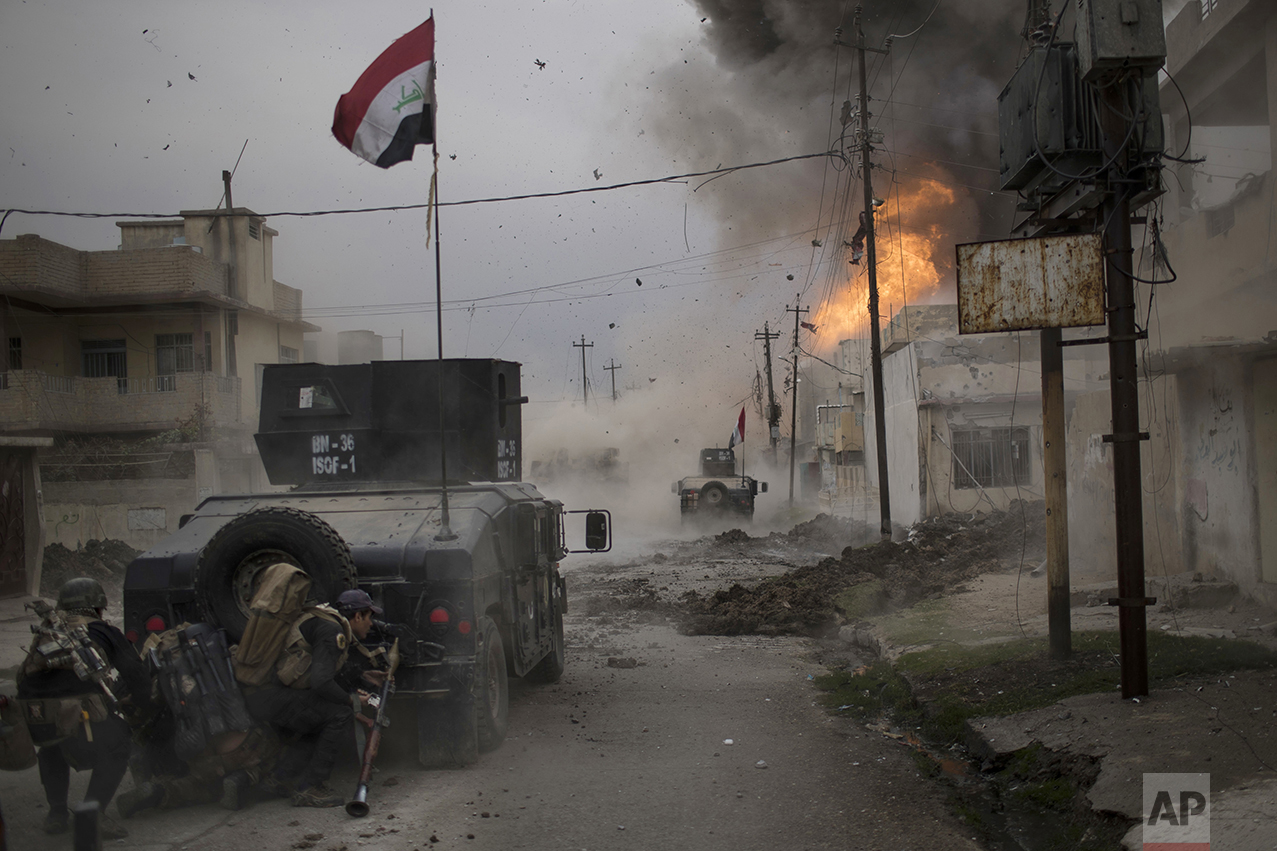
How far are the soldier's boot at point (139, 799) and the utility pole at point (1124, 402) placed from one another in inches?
233

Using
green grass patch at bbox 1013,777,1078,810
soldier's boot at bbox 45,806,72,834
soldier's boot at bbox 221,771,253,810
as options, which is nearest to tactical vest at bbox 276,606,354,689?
soldier's boot at bbox 221,771,253,810

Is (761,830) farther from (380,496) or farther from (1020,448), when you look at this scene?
(1020,448)

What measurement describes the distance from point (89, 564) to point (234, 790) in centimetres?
1473

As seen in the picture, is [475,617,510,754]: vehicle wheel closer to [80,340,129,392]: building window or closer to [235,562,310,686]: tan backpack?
[235,562,310,686]: tan backpack

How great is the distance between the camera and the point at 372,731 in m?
5.43

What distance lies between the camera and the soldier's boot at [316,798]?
5363 mm

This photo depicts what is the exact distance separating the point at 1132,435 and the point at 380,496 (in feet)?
18.1

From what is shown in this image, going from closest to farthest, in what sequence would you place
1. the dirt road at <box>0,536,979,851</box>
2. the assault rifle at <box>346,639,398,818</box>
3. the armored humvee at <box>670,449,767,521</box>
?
the dirt road at <box>0,536,979,851</box>
the assault rifle at <box>346,639,398,818</box>
the armored humvee at <box>670,449,767,521</box>

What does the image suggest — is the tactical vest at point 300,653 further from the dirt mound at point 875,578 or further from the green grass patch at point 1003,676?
the dirt mound at point 875,578

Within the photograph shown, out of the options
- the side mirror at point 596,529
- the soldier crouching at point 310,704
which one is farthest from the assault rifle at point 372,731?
the side mirror at point 596,529

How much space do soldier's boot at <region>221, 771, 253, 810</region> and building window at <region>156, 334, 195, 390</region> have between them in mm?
21673

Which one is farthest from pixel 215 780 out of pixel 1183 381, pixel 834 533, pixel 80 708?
pixel 834 533

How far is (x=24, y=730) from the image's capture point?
15.9ft

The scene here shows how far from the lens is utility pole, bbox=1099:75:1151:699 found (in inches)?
241
